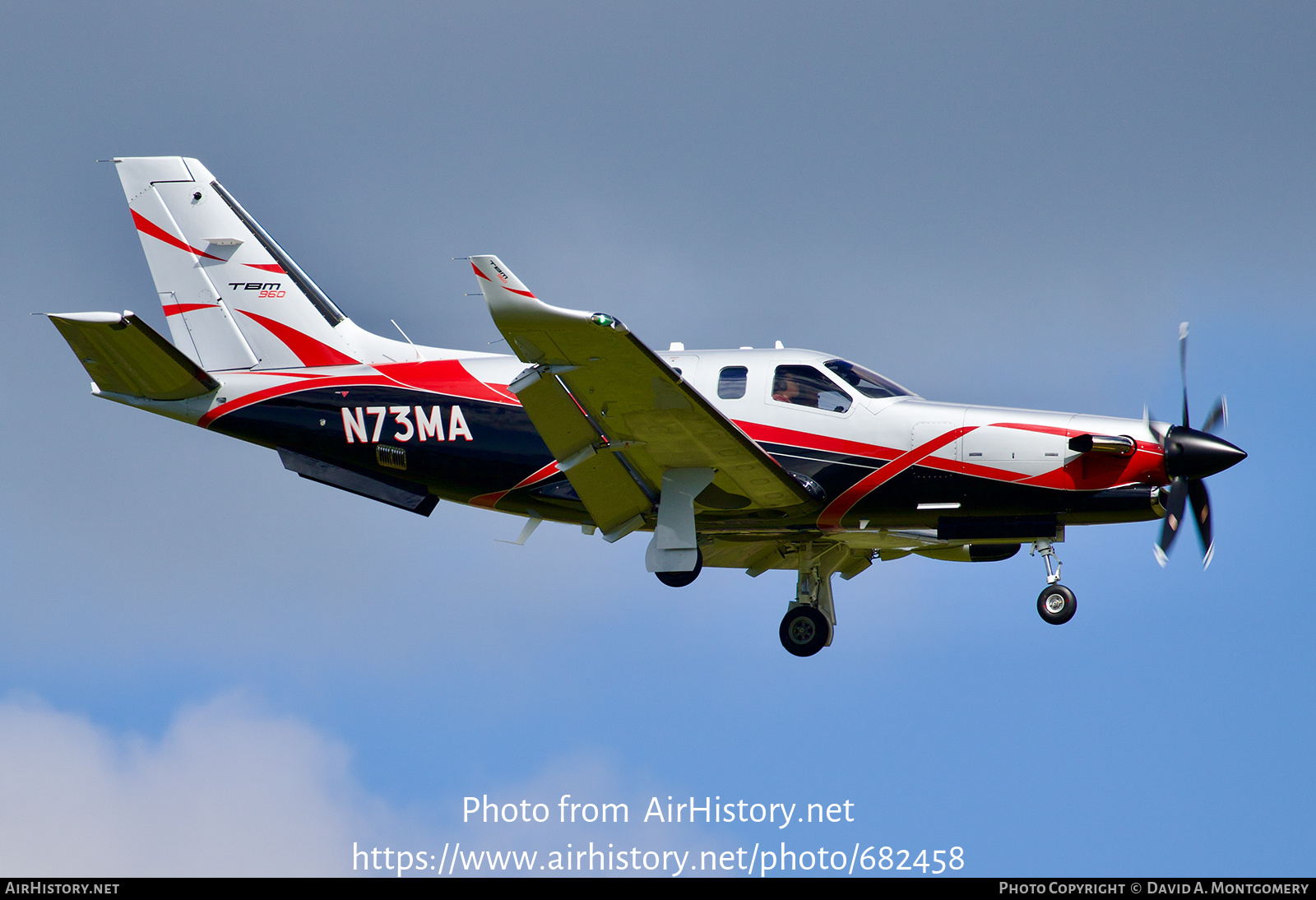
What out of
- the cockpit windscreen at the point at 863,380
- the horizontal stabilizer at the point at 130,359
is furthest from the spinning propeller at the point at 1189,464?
the horizontal stabilizer at the point at 130,359

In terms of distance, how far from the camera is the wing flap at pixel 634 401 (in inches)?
552

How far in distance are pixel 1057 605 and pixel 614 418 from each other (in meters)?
6.84

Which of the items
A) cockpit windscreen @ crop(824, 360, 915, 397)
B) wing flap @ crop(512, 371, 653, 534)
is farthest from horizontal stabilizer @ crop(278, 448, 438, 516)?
cockpit windscreen @ crop(824, 360, 915, 397)

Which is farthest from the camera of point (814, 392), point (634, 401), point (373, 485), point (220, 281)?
point (220, 281)

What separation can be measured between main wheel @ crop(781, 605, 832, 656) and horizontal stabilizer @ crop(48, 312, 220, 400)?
31.2 ft

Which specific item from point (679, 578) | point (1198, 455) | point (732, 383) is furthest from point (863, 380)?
point (1198, 455)

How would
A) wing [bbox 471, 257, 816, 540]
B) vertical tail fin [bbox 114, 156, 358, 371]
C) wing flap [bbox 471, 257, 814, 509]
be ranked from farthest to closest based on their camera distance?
1. vertical tail fin [bbox 114, 156, 358, 371]
2. wing [bbox 471, 257, 816, 540]
3. wing flap [bbox 471, 257, 814, 509]

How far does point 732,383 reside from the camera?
18.3m

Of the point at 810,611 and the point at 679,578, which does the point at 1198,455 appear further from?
the point at 679,578

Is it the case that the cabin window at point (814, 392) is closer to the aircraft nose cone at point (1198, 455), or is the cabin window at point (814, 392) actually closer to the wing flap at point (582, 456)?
the wing flap at point (582, 456)

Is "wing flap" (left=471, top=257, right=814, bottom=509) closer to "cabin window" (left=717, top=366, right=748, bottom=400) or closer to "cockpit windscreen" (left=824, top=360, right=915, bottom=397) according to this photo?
"cabin window" (left=717, top=366, right=748, bottom=400)

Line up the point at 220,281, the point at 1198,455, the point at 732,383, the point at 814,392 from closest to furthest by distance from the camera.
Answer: the point at 1198,455 → the point at 814,392 → the point at 732,383 → the point at 220,281

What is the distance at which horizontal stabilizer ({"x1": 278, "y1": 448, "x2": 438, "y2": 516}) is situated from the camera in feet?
64.6

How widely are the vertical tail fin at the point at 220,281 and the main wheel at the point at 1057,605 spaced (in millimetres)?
10887
